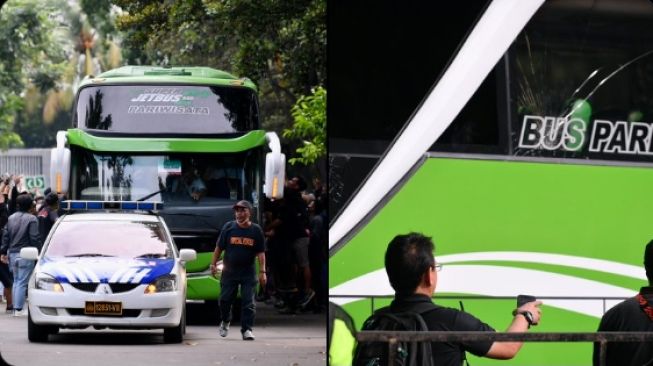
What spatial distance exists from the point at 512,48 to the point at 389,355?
2166 millimetres

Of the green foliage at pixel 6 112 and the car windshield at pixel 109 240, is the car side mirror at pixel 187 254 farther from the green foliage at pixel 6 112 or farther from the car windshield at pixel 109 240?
the green foliage at pixel 6 112

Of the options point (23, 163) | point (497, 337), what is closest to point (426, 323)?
point (497, 337)

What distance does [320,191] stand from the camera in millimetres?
22406

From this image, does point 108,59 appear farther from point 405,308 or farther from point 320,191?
point 405,308

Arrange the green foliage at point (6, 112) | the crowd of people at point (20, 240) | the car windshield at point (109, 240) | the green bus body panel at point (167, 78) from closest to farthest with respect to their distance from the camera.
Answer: the car windshield at point (109, 240), the crowd of people at point (20, 240), the green bus body panel at point (167, 78), the green foliage at point (6, 112)

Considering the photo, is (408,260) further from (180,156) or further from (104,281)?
(180,156)

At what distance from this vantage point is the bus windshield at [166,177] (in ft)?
66.0

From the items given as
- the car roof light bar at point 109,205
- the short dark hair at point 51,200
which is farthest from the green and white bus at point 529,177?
the short dark hair at point 51,200

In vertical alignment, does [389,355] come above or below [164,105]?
below

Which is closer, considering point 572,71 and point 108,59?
point 572,71

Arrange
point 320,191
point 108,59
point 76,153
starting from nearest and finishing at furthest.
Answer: point 76,153
point 320,191
point 108,59

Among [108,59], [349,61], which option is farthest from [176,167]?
[108,59]

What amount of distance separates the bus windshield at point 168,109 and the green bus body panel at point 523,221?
1218 centimetres

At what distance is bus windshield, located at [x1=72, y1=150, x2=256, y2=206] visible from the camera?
20125 mm
